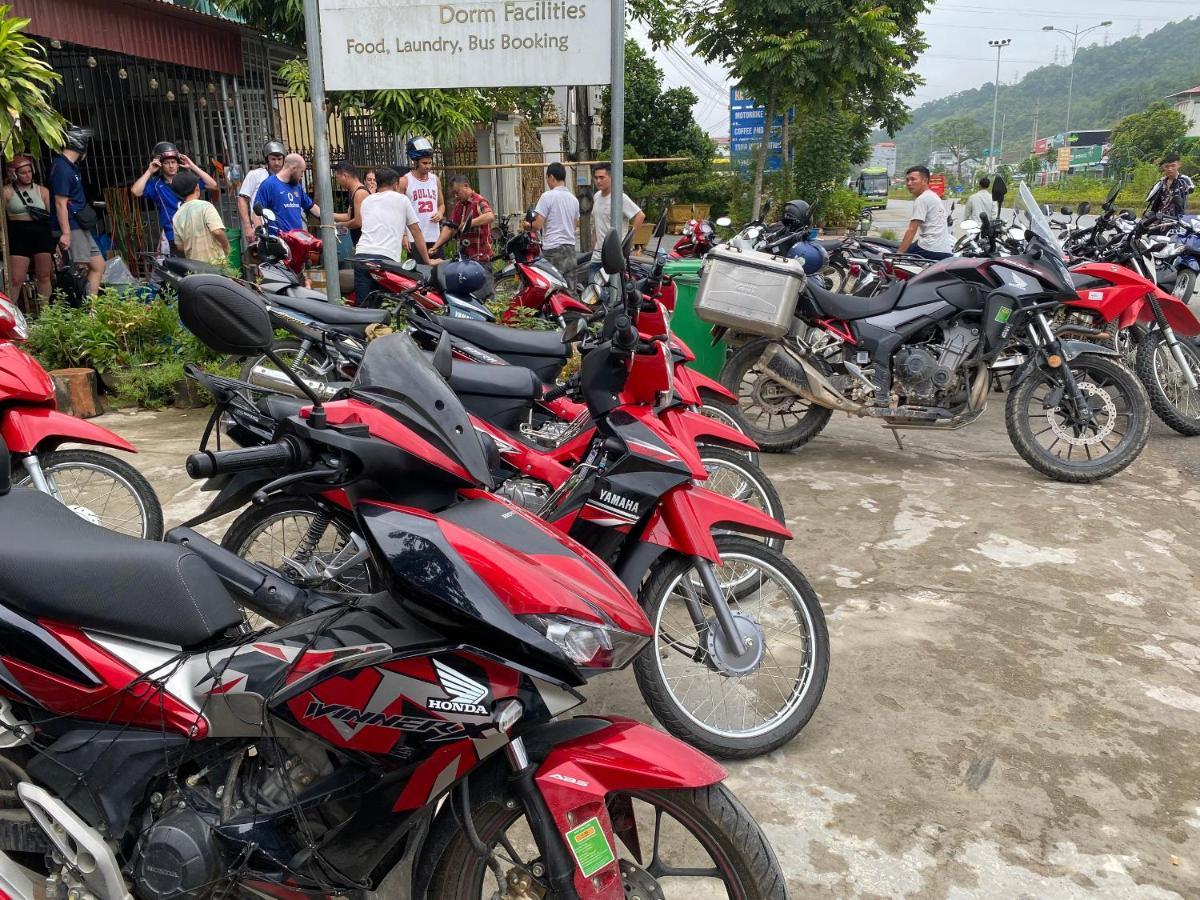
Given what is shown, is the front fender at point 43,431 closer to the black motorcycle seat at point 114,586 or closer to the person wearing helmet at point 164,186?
the black motorcycle seat at point 114,586

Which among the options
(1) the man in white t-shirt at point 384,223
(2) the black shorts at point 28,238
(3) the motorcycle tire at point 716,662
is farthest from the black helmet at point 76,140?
(3) the motorcycle tire at point 716,662

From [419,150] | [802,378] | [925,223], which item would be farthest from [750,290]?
[925,223]

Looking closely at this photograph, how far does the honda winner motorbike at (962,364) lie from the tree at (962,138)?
100793 mm

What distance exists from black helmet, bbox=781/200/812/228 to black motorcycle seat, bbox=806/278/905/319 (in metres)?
0.98

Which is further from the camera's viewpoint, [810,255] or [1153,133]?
[1153,133]

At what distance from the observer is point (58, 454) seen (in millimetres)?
3949

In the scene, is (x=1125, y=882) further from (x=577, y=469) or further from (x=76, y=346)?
(x=76, y=346)

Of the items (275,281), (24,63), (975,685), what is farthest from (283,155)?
(975,685)

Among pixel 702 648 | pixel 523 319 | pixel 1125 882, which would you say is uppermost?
pixel 523 319

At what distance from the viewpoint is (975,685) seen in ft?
11.4

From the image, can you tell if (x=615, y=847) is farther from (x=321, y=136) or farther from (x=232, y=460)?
(x=321, y=136)

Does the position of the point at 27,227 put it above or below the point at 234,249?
above

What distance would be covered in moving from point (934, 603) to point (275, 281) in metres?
4.19

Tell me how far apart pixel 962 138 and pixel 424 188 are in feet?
375
